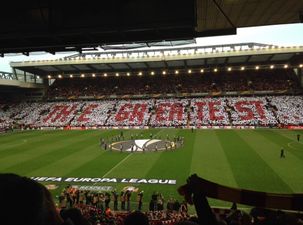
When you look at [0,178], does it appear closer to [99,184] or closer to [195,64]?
[99,184]

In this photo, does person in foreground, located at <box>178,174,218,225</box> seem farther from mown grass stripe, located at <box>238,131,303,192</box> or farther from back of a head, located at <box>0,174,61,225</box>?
mown grass stripe, located at <box>238,131,303,192</box>

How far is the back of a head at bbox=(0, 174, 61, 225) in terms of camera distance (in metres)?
1.90

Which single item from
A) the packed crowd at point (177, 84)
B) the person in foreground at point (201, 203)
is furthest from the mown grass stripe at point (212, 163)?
the packed crowd at point (177, 84)

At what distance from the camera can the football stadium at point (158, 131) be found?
5.38m

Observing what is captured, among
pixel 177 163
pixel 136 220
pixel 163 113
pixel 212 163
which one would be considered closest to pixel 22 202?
pixel 136 220

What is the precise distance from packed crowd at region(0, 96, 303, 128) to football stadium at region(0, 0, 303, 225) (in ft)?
0.89

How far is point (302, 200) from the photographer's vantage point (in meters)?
3.19

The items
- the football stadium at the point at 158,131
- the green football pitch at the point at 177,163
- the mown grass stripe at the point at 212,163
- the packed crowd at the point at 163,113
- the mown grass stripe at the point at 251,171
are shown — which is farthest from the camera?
the packed crowd at the point at 163,113

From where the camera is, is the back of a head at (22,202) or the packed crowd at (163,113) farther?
the packed crowd at (163,113)

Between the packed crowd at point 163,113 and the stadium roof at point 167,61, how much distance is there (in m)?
9.94

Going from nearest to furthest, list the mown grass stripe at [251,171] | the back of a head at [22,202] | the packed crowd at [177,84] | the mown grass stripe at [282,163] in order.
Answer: the back of a head at [22,202]
the mown grass stripe at [251,171]
the mown grass stripe at [282,163]
the packed crowd at [177,84]

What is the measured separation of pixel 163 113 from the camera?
77.5 meters

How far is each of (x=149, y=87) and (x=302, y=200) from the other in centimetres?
9109

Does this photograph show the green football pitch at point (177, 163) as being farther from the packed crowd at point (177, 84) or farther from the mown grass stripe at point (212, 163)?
the packed crowd at point (177, 84)
